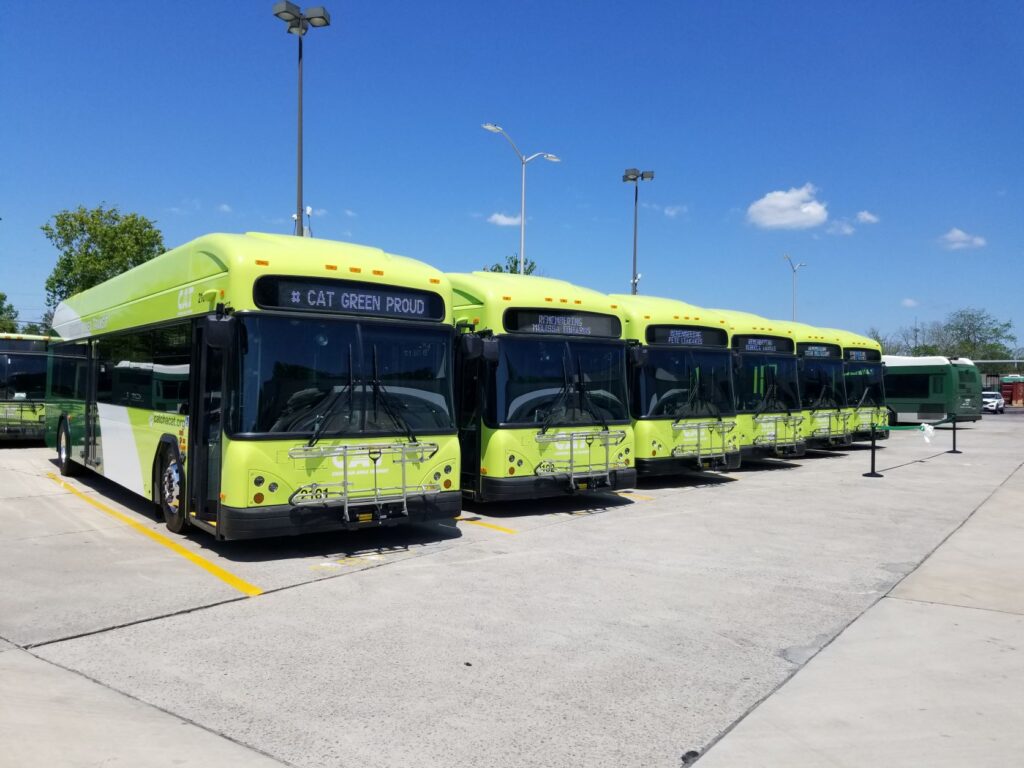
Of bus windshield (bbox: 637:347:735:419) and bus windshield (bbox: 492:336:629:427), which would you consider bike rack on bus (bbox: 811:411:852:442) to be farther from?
bus windshield (bbox: 492:336:629:427)

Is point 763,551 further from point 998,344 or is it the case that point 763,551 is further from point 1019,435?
point 998,344

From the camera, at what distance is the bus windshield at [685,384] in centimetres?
1331

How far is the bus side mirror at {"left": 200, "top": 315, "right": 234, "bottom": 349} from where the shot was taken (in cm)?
716

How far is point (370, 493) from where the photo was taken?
26.6 feet

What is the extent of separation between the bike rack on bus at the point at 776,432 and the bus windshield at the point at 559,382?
602 cm

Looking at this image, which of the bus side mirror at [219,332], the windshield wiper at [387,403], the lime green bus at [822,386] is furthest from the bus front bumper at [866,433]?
the bus side mirror at [219,332]

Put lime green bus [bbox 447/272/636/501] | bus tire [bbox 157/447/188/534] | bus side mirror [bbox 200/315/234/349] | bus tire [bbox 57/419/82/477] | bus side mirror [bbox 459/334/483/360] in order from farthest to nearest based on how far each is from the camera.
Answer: bus tire [bbox 57/419/82/477] → lime green bus [bbox 447/272/636/501] → bus side mirror [bbox 459/334/483/360] → bus tire [bbox 157/447/188/534] → bus side mirror [bbox 200/315/234/349]

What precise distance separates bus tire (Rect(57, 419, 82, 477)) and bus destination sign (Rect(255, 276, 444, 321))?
28.6ft

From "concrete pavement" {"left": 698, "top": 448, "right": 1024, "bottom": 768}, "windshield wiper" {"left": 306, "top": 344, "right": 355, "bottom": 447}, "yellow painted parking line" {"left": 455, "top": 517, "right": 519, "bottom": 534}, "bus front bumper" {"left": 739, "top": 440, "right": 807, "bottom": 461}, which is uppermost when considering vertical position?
"windshield wiper" {"left": 306, "top": 344, "right": 355, "bottom": 447}

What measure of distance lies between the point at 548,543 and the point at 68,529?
5.69 metres

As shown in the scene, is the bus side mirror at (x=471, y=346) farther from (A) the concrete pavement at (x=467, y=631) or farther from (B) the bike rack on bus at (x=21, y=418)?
(B) the bike rack on bus at (x=21, y=418)

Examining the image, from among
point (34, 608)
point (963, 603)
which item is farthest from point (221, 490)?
point (963, 603)

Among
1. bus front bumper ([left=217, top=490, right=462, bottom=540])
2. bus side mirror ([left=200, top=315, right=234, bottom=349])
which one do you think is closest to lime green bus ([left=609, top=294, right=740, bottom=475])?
bus front bumper ([left=217, top=490, right=462, bottom=540])

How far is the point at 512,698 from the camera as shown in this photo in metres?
4.59
